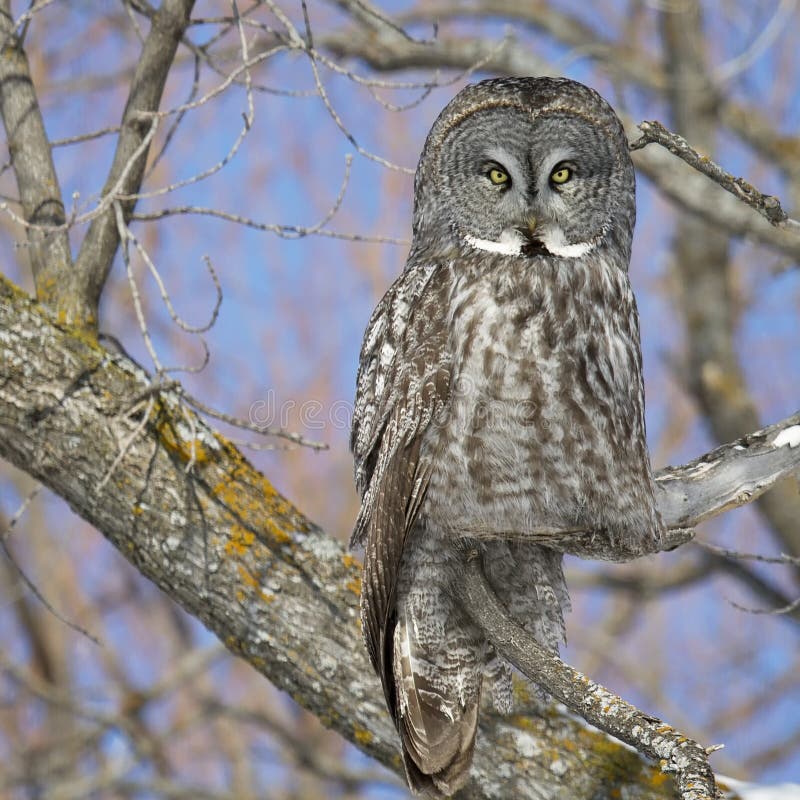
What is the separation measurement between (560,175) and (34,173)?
1.74m

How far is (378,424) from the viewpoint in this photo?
292cm

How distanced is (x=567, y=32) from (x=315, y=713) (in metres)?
6.31

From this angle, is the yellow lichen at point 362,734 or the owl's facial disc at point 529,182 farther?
the yellow lichen at point 362,734

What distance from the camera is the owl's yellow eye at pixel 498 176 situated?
3.07 meters

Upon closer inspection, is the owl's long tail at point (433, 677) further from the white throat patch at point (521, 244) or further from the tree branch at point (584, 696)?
the white throat patch at point (521, 244)

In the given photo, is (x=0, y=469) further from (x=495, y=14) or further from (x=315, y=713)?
(x=315, y=713)

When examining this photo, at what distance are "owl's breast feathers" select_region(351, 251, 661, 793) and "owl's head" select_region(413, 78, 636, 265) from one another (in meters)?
0.11

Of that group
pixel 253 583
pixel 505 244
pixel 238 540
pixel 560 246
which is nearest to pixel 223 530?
pixel 238 540

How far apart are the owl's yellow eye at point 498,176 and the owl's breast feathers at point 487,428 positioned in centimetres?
27

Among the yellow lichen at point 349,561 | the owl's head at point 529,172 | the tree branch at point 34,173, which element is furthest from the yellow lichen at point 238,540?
the owl's head at point 529,172

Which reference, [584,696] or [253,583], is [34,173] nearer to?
[253,583]

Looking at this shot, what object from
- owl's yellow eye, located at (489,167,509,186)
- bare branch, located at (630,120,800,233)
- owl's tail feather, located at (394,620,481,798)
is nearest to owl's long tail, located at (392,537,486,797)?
owl's tail feather, located at (394,620,481,798)

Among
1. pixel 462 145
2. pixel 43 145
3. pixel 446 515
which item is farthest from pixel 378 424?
pixel 43 145

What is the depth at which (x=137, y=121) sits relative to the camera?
3562 millimetres
